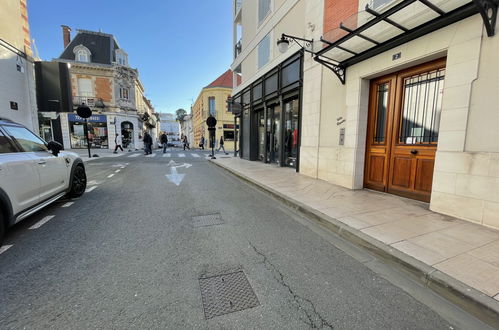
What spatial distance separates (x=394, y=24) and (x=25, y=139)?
7.11 metres

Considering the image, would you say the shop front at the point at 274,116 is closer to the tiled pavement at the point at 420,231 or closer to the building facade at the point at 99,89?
the tiled pavement at the point at 420,231

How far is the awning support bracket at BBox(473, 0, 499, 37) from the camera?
3081 millimetres

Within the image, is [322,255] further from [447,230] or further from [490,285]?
[447,230]

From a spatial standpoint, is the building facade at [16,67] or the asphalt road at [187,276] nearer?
the asphalt road at [187,276]

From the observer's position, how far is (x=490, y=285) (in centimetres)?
197

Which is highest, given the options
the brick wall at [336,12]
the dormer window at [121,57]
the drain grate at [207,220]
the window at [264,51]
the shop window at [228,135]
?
the dormer window at [121,57]

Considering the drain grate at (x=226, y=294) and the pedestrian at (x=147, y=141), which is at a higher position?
the pedestrian at (x=147, y=141)

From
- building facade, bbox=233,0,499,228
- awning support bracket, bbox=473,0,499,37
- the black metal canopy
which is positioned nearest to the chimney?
building facade, bbox=233,0,499,228

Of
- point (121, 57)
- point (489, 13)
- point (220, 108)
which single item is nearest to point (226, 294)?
point (489, 13)

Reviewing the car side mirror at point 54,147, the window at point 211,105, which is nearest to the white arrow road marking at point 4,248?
the car side mirror at point 54,147

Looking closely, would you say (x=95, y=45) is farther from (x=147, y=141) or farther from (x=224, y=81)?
(x=147, y=141)

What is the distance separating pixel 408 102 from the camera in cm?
486

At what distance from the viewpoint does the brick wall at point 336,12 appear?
5251 millimetres

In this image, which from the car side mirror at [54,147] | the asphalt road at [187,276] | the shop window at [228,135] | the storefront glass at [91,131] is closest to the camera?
the asphalt road at [187,276]
